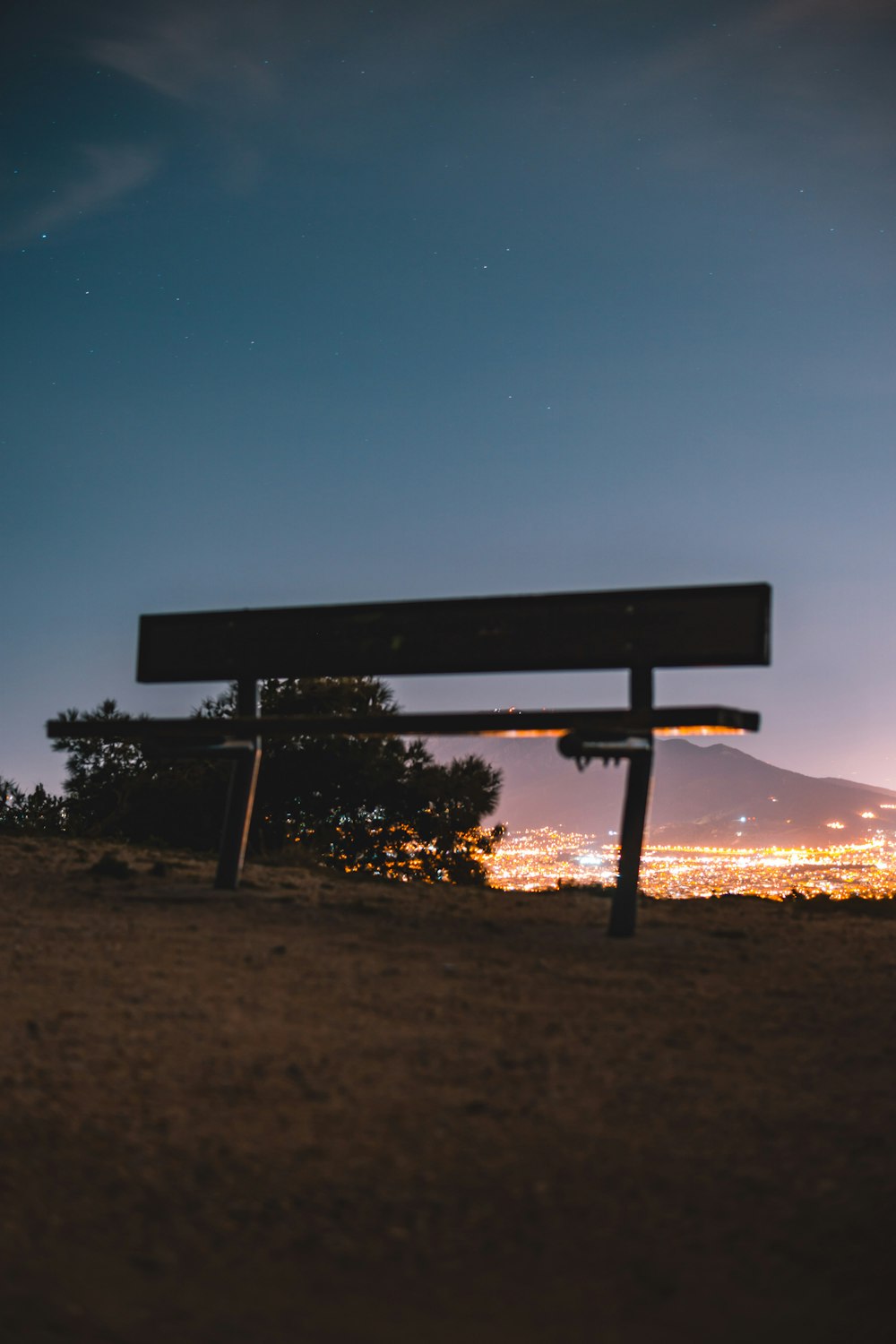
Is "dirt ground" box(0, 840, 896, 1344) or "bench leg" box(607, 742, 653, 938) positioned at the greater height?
"bench leg" box(607, 742, 653, 938)

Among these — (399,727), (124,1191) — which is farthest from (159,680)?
(124,1191)

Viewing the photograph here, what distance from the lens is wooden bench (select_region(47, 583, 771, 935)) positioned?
23.3 ft

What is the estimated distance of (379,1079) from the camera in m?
4.01

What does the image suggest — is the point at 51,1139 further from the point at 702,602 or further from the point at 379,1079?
the point at 702,602

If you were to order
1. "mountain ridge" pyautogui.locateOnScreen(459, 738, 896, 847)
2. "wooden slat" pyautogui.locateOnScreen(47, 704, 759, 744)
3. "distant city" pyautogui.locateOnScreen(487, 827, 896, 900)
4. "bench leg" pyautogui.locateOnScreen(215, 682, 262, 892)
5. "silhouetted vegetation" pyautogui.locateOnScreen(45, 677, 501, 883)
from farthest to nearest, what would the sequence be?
"mountain ridge" pyautogui.locateOnScreen(459, 738, 896, 847)
"silhouetted vegetation" pyautogui.locateOnScreen(45, 677, 501, 883)
"distant city" pyautogui.locateOnScreen(487, 827, 896, 900)
"bench leg" pyautogui.locateOnScreen(215, 682, 262, 892)
"wooden slat" pyautogui.locateOnScreen(47, 704, 759, 744)

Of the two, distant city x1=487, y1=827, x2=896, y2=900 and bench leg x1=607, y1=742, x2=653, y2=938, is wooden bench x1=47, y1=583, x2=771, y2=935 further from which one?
distant city x1=487, y1=827, x2=896, y2=900

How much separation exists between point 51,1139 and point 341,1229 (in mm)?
1099

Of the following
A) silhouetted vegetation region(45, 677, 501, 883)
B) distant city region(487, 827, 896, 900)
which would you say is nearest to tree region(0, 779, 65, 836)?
silhouetted vegetation region(45, 677, 501, 883)

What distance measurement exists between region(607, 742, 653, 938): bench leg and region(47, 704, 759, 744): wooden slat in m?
0.29

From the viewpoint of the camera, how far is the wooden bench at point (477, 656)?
7.11m

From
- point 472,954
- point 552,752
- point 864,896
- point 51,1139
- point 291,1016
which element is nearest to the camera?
point 51,1139

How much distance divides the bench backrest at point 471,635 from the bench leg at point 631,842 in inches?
29.2

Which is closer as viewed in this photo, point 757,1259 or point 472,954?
point 757,1259

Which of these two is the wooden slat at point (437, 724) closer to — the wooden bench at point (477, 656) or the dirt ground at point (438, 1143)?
the wooden bench at point (477, 656)
